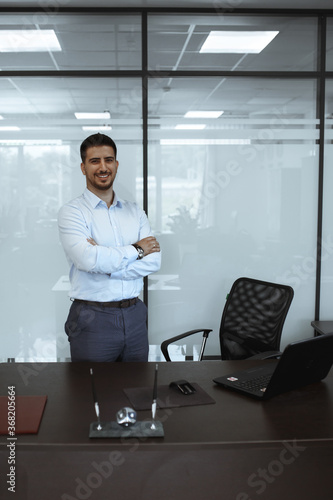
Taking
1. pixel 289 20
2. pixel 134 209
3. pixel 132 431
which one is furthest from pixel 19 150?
pixel 132 431

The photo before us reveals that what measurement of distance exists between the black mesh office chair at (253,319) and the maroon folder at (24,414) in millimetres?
1377

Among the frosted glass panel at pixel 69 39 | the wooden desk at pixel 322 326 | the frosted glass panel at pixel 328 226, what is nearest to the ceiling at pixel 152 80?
the frosted glass panel at pixel 69 39

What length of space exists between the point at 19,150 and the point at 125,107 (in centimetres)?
96

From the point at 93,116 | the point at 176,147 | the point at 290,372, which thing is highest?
the point at 93,116

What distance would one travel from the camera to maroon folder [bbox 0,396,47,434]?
1747mm

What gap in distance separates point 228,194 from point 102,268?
177cm

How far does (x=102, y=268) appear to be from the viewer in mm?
2791

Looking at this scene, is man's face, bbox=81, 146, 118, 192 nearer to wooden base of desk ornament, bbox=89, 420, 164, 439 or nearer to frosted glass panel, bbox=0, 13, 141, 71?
frosted glass panel, bbox=0, 13, 141, 71

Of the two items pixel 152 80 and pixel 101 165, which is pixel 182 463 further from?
pixel 152 80

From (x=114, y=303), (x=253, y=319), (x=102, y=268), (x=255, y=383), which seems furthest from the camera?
(x=253, y=319)

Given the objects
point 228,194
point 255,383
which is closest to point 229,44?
point 228,194

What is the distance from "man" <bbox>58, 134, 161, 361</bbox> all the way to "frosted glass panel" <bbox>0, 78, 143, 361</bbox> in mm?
1061

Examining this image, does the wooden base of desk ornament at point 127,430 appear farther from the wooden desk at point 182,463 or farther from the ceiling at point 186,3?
the ceiling at point 186,3

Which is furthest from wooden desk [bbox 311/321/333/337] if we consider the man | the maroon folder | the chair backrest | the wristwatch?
the maroon folder
